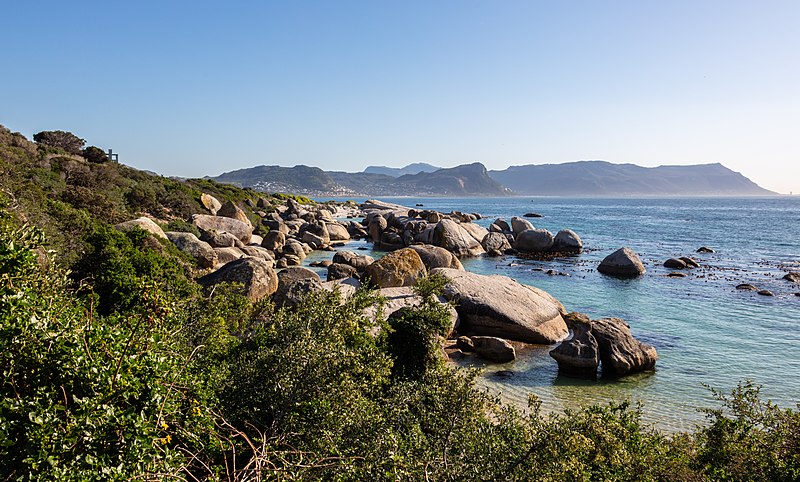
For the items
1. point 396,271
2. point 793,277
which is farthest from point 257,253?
point 793,277

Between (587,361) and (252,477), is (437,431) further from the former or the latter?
(587,361)

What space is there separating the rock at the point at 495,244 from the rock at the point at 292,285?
25.9 m

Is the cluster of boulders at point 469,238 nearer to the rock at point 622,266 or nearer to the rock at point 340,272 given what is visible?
the rock at point 622,266

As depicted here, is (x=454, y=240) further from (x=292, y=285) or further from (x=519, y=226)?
(x=292, y=285)

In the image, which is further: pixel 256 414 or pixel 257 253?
pixel 257 253

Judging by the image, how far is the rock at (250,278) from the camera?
16.9 metres

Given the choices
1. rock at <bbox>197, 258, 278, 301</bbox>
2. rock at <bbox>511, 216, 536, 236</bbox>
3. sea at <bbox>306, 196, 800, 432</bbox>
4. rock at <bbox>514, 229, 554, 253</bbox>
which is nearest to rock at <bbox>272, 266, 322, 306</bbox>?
rock at <bbox>197, 258, 278, 301</bbox>

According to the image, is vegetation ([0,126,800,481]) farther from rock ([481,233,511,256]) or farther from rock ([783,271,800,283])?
rock ([481,233,511,256])

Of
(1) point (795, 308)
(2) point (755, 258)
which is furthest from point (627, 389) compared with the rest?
(2) point (755, 258)

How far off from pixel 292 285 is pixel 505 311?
854cm

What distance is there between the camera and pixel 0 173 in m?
18.0

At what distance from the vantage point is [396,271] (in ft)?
72.2

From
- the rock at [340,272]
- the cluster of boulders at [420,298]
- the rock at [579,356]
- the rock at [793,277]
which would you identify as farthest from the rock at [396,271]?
the rock at [793,277]

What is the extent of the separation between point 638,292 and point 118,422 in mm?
29149
